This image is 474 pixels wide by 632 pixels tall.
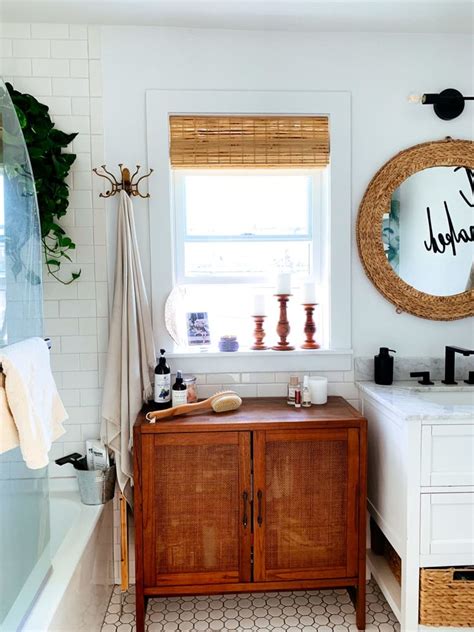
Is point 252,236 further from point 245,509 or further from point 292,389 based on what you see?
point 245,509

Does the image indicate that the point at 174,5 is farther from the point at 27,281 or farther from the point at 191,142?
the point at 27,281

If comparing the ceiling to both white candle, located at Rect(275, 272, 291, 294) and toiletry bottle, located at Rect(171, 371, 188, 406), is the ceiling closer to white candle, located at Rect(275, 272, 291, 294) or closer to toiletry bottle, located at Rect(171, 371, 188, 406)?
white candle, located at Rect(275, 272, 291, 294)

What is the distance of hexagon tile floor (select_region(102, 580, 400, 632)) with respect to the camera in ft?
6.73

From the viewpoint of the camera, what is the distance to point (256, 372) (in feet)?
7.73

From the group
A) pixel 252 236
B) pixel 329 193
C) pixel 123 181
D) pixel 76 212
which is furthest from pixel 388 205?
pixel 76 212

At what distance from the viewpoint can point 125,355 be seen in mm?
2150

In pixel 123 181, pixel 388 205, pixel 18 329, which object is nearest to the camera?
pixel 18 329

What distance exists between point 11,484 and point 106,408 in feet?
2.45

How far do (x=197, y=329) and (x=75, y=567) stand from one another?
1.14 metres

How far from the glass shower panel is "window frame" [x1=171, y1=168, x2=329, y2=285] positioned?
84 centimetres

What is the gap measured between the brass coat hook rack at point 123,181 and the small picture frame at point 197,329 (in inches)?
24.7

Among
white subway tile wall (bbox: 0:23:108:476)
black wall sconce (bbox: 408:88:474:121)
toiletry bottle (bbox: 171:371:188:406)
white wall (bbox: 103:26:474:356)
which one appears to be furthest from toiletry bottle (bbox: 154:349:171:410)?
black wall sconce (bbox: 408:88:474:121)

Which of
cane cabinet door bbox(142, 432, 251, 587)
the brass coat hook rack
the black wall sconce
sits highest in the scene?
the black wall sconce

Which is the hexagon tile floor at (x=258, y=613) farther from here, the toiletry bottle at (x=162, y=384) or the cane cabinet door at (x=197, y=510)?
the toiletry bottle at (x=162, y=384)
